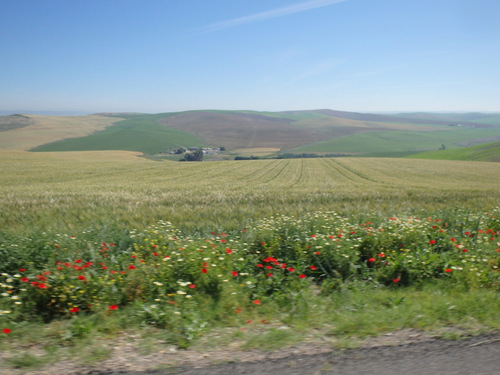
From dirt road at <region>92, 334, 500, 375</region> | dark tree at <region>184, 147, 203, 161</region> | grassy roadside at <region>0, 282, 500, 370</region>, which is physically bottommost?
dark tree at <region>184, 147, 203, 161</region>

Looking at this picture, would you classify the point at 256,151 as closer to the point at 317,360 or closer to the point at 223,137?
the point at 223,137

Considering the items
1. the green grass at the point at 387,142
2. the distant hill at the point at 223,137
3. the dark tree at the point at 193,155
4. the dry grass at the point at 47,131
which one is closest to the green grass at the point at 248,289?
the dark tree at the point at 193,155

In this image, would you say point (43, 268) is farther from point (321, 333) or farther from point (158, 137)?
point (158, 137)

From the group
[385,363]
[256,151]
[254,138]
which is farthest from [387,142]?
[385,363]

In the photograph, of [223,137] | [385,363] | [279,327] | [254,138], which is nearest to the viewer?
[385,363]

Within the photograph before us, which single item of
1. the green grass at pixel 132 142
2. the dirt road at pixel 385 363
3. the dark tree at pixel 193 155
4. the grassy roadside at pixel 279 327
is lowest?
the dark tree at pixel 193 155

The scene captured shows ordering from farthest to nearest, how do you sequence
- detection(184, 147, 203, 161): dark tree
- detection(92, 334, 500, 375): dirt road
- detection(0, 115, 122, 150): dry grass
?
detection(0, 115, 122, 150): dry grass < detection(184, 147, 203, 161): dark tree < detection(92, 334, 500, 375): dirt road

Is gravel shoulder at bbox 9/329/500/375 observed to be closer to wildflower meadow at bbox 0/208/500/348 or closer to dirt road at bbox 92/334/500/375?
dirt road at bbox 92/334/500/375

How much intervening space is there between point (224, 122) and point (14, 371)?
129m

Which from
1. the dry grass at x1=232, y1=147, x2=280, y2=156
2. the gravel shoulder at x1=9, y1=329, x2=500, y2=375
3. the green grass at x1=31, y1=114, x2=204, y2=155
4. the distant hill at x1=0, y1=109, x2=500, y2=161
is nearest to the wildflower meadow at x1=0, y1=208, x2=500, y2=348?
the gravel shoulder at x1=9, y1=329, x2=500, y2=375

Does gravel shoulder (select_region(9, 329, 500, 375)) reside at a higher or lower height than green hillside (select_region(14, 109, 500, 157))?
lower

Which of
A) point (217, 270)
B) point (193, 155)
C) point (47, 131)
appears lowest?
point (193, 155)

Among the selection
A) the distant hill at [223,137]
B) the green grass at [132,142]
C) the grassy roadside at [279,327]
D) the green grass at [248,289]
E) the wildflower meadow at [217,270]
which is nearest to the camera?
the grassy roadside at [279,327]

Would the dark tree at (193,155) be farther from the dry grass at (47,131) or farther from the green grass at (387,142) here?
the dry grass at (47,131)
